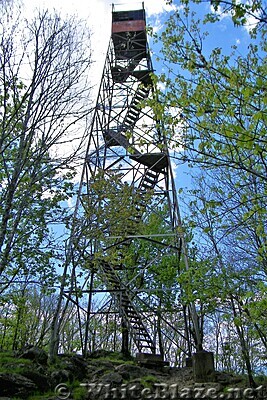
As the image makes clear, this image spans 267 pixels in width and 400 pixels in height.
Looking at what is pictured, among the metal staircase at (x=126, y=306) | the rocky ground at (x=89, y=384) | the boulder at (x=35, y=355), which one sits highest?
the metal staircase at (x=126, y=306)

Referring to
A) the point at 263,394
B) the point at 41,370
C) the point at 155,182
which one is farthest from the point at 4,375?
the point at 155,182

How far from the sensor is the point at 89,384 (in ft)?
22.5

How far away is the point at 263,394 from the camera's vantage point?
25.7ft

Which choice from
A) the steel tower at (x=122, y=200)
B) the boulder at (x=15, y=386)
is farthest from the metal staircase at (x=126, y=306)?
the boulder at (x=15, y=386)

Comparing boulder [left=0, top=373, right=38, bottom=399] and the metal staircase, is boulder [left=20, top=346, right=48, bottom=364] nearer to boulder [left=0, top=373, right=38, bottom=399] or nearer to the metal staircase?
boulder [left=0, top=373, right=38, bottom=399]

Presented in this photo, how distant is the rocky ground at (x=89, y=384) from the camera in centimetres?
603

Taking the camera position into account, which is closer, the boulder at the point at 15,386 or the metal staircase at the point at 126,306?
the boulder at the point at 15,386

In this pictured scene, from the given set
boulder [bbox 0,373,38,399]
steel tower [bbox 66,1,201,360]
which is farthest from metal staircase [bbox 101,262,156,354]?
boulder [bbox 0,373,38,399]

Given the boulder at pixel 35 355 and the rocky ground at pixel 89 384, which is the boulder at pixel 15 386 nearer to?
the rocky ground at pixel 89 384

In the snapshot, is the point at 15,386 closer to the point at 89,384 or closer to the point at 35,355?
the point at 89,384

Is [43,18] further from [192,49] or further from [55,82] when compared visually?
[192,49]

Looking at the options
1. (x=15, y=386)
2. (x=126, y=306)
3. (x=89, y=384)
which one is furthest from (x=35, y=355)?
(x=126, y=306)

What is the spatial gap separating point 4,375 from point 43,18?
617cm

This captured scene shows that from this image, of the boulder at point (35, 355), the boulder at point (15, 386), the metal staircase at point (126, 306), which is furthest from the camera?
the metal staircase at point (126, 306)
